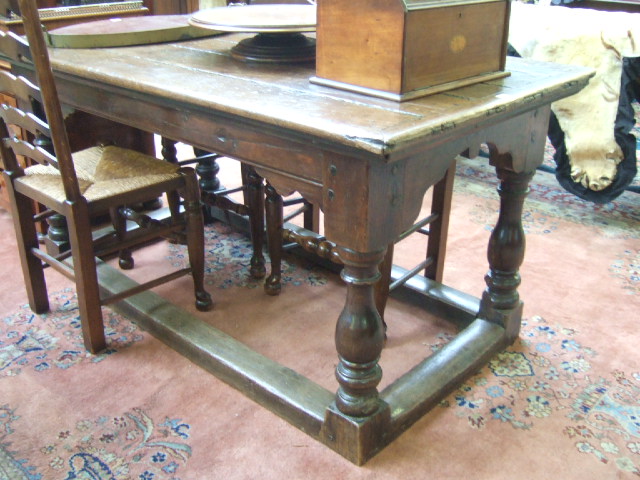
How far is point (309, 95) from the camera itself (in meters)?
1.48

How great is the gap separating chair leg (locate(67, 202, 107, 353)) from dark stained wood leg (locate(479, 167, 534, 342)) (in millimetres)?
1168

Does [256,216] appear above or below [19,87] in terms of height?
below

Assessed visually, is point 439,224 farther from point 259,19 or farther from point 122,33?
point 122,33

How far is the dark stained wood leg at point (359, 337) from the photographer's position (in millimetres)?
1438

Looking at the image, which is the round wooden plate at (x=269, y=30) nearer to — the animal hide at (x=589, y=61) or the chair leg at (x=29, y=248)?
the chair leg at (x=29, y=248)

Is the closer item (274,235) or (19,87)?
(19,87)

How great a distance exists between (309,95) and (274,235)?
84 centimetres

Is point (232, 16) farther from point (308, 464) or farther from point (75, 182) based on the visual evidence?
point (308, 464)

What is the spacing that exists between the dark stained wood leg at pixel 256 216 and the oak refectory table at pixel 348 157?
1.49 ft

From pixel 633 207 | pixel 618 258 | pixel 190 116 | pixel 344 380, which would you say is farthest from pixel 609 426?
pixel 633 207

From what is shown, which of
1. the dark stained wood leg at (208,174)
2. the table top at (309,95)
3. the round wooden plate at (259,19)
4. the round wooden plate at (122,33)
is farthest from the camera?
the dark stained wood leg at (208,174)

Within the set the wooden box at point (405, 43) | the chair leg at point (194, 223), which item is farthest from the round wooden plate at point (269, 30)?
the chair leg at point (194, 223)

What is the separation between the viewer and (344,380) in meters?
1.56

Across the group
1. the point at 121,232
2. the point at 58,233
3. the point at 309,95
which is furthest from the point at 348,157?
the point at 58,233
